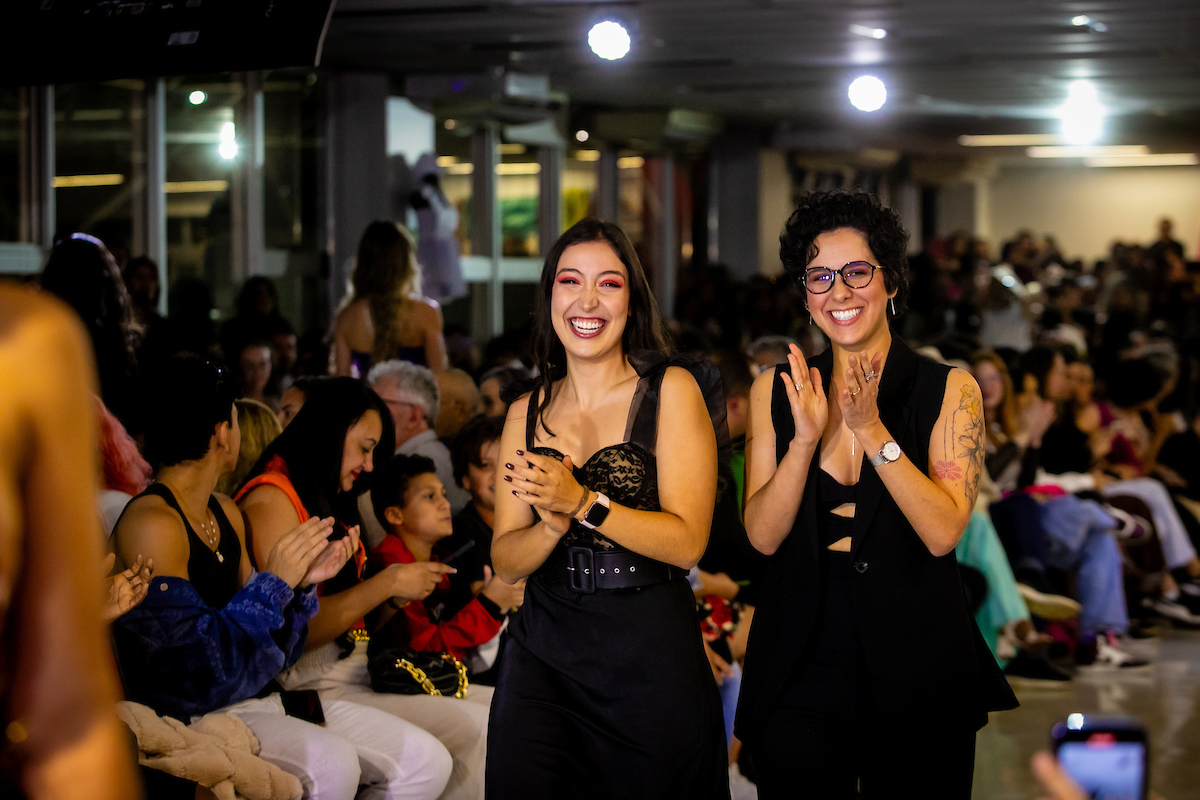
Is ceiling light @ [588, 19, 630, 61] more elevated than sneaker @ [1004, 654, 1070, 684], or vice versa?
ceiling light @ [588, 19, 630, 61]

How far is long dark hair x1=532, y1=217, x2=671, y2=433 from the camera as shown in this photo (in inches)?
103

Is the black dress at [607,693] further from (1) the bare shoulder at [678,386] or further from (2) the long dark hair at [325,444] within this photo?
(2) the long dark hair at [325,444]

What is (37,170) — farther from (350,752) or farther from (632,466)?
(632,466)

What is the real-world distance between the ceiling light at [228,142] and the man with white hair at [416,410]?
14.3 ft

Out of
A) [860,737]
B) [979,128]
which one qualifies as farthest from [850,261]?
[979,128]

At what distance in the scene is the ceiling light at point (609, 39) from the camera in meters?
6.57

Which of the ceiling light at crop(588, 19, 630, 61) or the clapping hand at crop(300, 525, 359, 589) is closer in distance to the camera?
the clapping hand at crop(300, 525, 359, 589)

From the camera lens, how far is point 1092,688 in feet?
18.8

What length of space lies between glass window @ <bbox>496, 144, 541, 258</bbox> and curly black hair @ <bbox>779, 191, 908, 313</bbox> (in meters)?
9.47

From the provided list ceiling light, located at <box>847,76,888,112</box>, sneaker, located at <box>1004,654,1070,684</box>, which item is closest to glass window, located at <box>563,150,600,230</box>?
ceiling light, located at <box>847,76,888,112</box>

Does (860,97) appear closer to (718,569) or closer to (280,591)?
(718,569)

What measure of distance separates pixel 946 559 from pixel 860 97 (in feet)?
21.3

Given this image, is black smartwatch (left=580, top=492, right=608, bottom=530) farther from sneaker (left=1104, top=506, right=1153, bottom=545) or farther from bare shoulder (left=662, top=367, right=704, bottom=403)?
sneaker (left=1104, top=506, right=1153, bottom=545)

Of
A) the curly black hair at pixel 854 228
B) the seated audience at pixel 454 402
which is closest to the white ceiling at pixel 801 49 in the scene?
the seated audience at pixel 454 402
